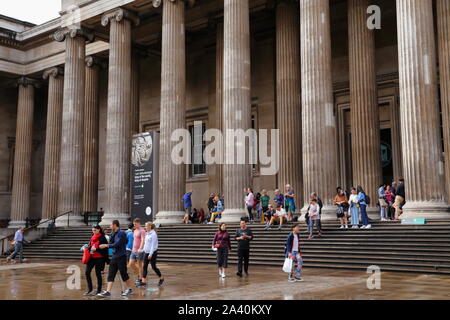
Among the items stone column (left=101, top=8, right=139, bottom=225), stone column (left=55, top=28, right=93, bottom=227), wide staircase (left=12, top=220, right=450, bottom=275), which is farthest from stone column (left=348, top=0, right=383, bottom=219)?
stone column (left=55, top=28, right=93, bottom=227)

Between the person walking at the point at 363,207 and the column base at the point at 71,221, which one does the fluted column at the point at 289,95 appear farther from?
the column base at the point at 71,221

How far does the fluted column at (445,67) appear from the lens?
20484 millimetres

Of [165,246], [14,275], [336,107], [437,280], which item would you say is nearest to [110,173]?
[165,246]

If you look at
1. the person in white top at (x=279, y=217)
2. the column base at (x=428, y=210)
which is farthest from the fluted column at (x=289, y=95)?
the column base at (x=428, y=210)

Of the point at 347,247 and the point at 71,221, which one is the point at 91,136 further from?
the point at 347,247

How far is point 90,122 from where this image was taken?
111ft

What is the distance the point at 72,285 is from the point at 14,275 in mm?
4229

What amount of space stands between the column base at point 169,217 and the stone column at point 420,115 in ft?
34.7

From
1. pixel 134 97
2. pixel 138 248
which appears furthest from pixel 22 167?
pixel 138 248

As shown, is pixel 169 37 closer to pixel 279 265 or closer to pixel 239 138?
pixel 239 138

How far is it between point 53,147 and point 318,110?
65.3 feet

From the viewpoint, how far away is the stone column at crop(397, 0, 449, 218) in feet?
56.5

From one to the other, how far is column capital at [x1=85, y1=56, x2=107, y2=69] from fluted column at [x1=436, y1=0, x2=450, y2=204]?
2175 cm
